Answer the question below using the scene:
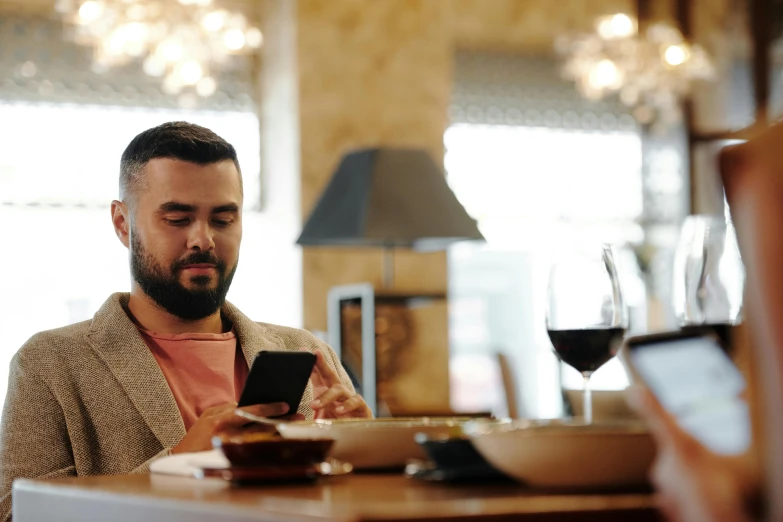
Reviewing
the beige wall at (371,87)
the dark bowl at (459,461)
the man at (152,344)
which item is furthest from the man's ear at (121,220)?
the beige wall at (371,87)

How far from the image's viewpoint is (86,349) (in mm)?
1982

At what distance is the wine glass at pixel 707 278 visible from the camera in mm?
1340

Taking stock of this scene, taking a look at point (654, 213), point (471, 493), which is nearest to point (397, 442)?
point (471, 493)

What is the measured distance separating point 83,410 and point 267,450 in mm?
969

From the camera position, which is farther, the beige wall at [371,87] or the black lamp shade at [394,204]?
the beige wall at [371,87]

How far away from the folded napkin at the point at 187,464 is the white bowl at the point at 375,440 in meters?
0.08

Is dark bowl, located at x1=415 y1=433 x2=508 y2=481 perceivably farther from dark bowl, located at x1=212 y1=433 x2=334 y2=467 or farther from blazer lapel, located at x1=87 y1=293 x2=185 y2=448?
blazer lapel, located at x1=87 y1=293 x2=185 y2=448

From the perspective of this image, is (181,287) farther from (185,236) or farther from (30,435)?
(30,435)

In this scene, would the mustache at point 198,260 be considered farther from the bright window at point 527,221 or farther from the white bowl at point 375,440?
the bright window at point 527,221

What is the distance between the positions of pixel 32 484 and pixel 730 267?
820mm

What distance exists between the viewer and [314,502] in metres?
0.82

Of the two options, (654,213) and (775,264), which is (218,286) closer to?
(775,264)

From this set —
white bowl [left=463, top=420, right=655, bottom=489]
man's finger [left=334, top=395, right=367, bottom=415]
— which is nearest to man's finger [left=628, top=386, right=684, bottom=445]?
white bowl [left=463, top=420, right=655, bottom=489]

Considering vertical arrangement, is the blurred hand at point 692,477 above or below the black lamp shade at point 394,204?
below
